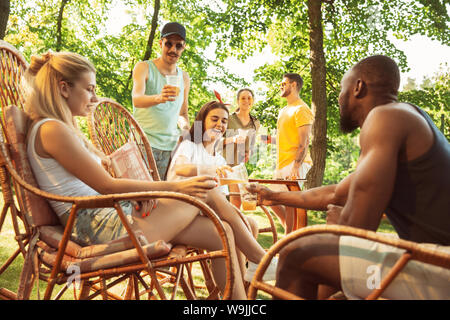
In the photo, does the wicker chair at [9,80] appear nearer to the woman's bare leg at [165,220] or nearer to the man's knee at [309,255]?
the woman's bare leg at [165,220]

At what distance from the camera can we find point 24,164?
58.7 inches

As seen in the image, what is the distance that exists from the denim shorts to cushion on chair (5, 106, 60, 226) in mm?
74

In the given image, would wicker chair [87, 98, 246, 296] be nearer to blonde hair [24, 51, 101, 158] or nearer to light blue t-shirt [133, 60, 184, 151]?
light blue t-shirt [133, 60, 184, 151]

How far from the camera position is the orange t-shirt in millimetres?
4109

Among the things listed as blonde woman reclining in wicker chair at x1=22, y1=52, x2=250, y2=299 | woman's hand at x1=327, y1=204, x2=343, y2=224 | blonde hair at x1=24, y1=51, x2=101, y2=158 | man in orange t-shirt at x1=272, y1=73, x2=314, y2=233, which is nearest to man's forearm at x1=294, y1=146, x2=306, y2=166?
man in orange t-shirt at x1=272, y1=73, x2=314, y2=233

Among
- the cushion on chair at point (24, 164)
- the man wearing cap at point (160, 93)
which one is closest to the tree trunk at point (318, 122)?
the man wearing cap at point (160, 93)

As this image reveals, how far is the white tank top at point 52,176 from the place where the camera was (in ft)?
4.87

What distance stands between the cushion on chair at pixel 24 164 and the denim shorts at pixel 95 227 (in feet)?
0.24

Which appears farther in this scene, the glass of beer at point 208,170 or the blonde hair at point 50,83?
the glass of beer at point 208,170

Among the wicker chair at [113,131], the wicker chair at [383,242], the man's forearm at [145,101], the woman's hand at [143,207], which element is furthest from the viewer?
the man's forearm at [145,101]

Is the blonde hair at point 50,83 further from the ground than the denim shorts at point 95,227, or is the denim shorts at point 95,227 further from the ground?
the blonde hair at point 50,83

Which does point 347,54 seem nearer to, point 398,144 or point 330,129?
point 330,129

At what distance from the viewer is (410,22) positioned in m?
8.85

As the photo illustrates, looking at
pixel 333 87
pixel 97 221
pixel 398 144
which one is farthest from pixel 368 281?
pixel 333 87
